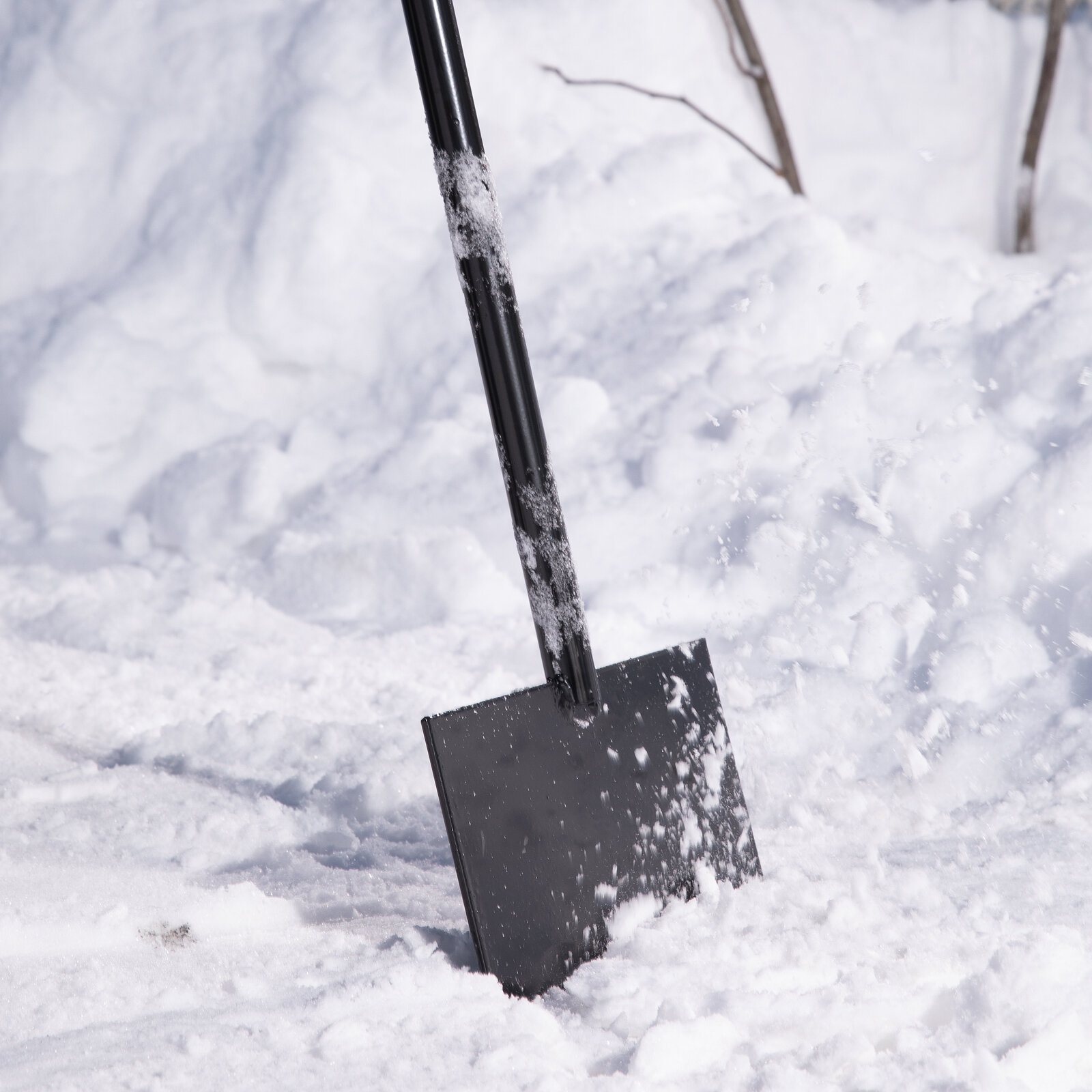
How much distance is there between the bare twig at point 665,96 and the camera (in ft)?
8.25

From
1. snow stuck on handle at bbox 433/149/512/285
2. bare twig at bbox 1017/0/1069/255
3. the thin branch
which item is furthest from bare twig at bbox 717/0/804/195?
snow stuck on handle at bbox 433/149/512/285

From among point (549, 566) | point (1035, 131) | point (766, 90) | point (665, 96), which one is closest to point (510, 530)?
point (549, 566)

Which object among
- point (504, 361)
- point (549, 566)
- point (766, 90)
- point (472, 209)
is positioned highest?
point (472, 209)

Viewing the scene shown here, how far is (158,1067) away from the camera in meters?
0.66

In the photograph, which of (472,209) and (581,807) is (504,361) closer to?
(472,209)

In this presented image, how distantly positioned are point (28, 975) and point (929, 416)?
148cm

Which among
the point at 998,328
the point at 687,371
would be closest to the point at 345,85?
Result: the point at 687,371

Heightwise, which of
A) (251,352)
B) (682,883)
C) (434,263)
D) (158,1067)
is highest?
(158,1067)

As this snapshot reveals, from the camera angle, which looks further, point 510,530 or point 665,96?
point 665,96

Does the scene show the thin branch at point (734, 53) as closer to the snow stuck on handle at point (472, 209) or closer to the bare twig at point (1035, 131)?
the bare twig at point (1035, 131)

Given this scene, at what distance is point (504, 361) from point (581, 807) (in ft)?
1.24

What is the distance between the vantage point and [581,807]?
0.86 meters

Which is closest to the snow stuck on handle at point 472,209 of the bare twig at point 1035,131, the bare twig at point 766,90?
the bare twig at point 766,90

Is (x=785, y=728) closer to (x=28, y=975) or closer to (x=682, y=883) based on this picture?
(x=682, y=883)
